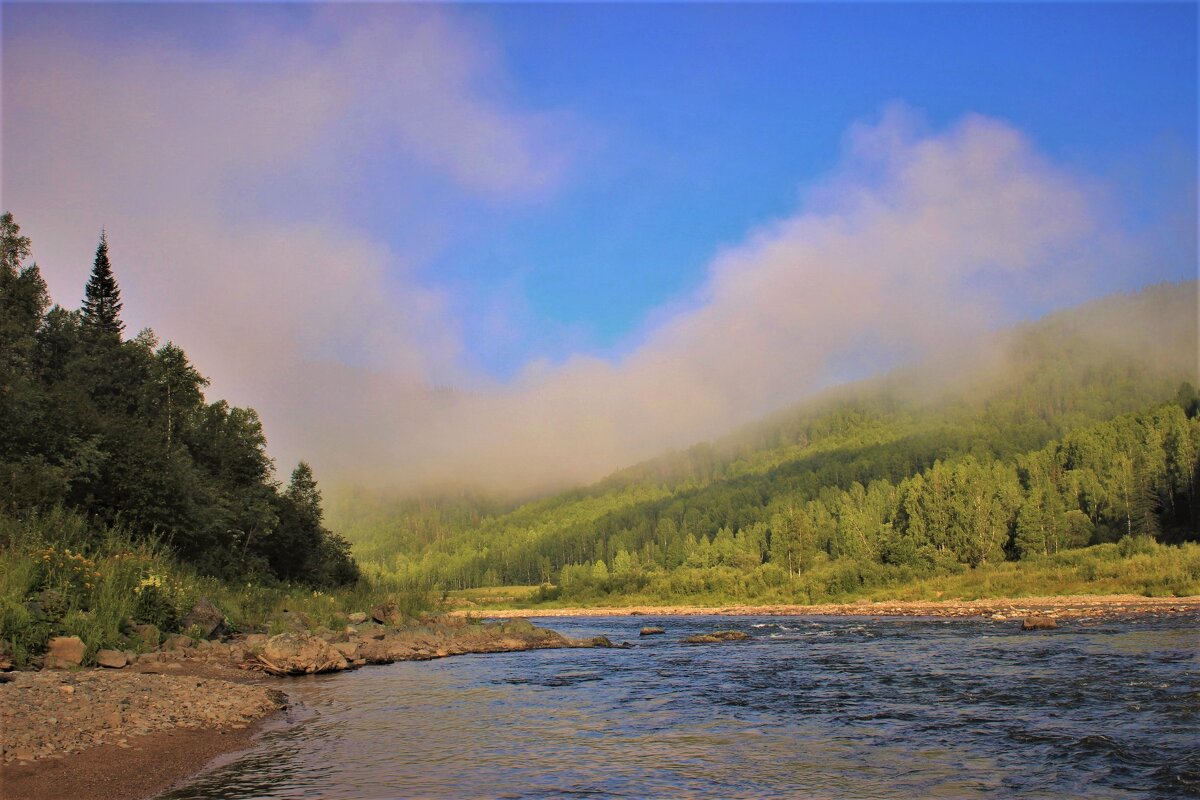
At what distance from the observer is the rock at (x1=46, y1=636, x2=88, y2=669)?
59.8 ft

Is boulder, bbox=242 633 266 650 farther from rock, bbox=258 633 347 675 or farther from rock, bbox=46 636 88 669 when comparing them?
rock, bbox=46 636 88 669

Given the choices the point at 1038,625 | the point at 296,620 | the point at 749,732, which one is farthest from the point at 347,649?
the point at 1038,625

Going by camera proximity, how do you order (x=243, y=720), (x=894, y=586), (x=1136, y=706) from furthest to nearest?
1. (x=894, y=586)
2. (x=1136, y=706)
3. (x=243, y=720)

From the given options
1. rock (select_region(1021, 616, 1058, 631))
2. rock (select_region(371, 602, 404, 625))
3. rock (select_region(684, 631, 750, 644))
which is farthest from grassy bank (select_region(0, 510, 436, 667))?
rock (select_region(1021, 616, 1058, 631))

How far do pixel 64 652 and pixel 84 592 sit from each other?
12.5ft

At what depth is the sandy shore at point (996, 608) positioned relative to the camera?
6128 centimetres

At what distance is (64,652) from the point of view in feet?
61.4

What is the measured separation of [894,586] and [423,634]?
85.6 m

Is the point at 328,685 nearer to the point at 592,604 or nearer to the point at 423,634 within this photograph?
the point at 423,634

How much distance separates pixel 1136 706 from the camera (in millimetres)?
18547

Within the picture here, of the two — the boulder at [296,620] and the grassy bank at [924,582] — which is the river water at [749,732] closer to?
the boulder at [296,620]

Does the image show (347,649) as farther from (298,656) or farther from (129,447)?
(129,447)

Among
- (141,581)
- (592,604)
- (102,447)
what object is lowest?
(592,604)

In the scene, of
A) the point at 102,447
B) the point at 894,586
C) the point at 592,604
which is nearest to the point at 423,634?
the point at 102,447
